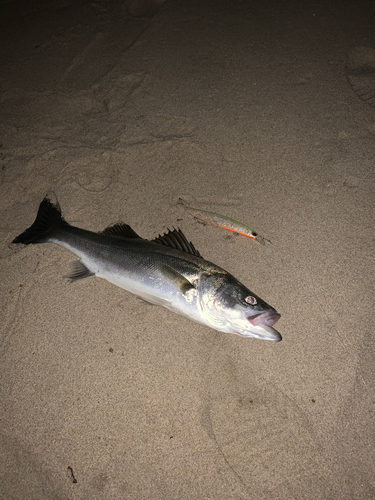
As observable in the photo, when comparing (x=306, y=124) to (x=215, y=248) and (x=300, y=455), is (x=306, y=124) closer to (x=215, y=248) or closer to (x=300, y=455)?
(x=215, y=248)

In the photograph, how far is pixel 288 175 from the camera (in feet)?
11.8

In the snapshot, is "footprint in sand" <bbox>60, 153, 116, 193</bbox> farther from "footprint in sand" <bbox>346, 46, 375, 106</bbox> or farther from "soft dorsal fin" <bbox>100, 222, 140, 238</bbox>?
"footprint in sand" <bbox>346, 46, 375, 106</bbox>

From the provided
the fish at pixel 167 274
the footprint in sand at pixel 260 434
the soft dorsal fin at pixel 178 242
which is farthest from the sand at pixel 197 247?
the soft dorsal fin at pixel 178 242

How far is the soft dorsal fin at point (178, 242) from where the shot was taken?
117 inches

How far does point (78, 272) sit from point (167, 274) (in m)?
1.06

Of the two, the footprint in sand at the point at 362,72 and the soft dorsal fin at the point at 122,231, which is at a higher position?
the footprint in sand at the point at 362,72

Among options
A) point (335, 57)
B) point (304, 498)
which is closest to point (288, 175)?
point (335, 57)

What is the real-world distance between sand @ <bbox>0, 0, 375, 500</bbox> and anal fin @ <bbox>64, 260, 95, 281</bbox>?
139mm

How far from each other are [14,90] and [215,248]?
405cm

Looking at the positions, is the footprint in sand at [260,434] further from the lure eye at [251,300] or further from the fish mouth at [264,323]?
the lure eye at [251,300]

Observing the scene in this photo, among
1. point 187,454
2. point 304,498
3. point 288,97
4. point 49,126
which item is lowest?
point 304,498

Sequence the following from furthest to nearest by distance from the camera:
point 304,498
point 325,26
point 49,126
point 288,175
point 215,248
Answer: point 325,26
point 49,126
point 288,175
point 215,248
point 304,498

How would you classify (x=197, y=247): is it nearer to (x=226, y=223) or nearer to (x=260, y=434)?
(x=226, y=223)

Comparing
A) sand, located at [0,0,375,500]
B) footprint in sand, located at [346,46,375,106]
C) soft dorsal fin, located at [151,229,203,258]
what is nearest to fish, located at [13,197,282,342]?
soft dorsal fin, located at [151,229,203,258]
